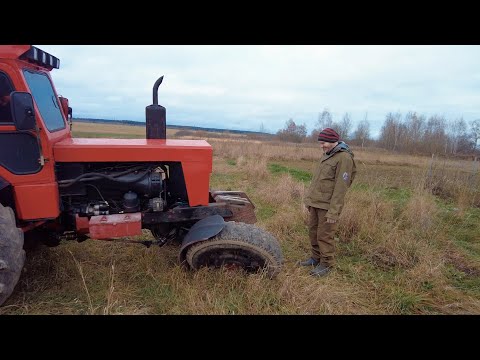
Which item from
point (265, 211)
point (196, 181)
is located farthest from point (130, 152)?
point (265, 211)

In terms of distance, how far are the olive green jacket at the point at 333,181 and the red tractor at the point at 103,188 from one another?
2.66 ft

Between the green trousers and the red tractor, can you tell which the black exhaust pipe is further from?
the green trousers

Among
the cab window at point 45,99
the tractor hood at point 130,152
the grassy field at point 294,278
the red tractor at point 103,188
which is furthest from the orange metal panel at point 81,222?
the cab window at point 45,99

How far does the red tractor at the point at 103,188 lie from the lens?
9.28 feet

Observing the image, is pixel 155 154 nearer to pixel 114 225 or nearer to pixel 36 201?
pixel 114 225

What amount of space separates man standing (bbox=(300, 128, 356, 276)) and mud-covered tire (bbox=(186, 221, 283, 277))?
82 cm

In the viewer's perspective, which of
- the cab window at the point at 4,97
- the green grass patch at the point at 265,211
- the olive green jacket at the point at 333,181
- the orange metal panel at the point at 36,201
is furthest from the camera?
the green grass patch at the point at 265,211

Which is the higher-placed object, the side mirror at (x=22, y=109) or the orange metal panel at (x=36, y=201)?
the side mirror at (x=22, y=109)

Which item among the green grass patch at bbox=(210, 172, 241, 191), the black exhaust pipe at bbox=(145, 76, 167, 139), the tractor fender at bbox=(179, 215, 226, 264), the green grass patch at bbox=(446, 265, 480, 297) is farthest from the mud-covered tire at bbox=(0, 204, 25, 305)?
Result: the green grass patch at bbox=(210, 172, 241, 191)

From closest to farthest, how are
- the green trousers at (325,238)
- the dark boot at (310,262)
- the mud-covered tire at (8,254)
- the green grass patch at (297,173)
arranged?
the mud-covered tire at (8,254) < the green trousers at (325,238) < the dark boot at (310,262) < the green grass patch at (297,173)

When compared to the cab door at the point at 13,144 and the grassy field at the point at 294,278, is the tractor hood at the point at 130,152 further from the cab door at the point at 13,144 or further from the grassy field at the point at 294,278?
the grassy field at the point at 294,278

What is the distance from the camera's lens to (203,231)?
3086 mm

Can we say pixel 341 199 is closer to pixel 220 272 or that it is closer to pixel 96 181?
pixel 220 272

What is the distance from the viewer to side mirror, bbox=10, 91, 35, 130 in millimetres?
2479
